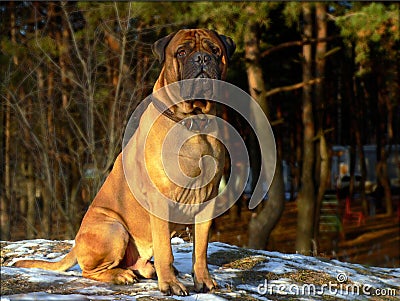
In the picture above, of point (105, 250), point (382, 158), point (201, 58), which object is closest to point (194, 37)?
point (201, 58)

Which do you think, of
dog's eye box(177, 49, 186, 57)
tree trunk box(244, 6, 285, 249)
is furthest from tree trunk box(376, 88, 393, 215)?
dog's eye box(177, 49, 186, 57)

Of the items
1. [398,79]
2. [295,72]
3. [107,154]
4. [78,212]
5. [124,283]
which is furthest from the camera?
[398,79]

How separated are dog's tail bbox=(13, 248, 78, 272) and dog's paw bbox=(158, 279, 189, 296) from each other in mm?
1112

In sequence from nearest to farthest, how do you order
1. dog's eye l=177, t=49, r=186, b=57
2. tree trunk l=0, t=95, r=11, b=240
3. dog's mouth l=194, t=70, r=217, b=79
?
dog's mouth l=194, t=70, r=217, b=79, dog's eye l=177, t=49, r=186, b=57, tree trunk l=0, t=95, r=11, b=240

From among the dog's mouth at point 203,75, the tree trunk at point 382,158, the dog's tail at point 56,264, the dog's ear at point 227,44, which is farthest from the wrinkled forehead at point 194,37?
the tree trunk at point 382,158

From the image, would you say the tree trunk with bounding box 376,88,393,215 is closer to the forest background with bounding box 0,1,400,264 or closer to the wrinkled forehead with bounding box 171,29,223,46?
the forest background with bounding box 0,1,400,264

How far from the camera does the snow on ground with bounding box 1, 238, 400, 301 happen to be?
4.45m

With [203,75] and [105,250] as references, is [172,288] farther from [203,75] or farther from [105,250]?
[203,75]

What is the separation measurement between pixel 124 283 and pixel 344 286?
6.65ft

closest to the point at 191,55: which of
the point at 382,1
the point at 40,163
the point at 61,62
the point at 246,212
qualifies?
the point at 40,163

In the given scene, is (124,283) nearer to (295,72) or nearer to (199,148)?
(199,148)

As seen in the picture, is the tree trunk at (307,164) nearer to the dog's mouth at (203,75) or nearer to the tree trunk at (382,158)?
the dog's mouth at (203,75)

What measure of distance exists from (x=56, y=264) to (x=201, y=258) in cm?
144

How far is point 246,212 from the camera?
25.5 m
